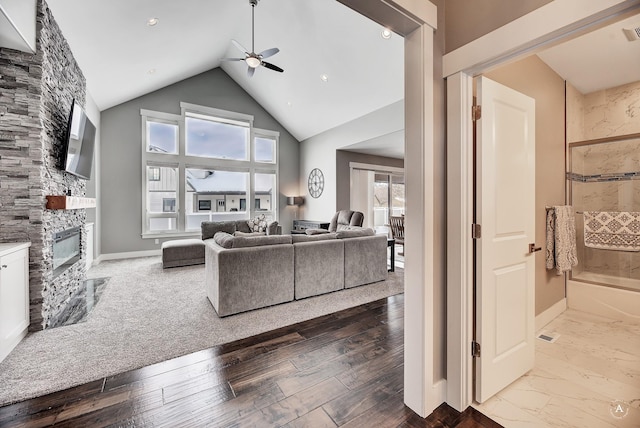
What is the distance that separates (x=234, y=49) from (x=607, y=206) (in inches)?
288

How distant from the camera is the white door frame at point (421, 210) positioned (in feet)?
4.89

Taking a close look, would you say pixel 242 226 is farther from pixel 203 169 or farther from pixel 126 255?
pixel 126 255

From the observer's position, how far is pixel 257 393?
5.58ft

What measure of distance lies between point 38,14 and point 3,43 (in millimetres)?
503

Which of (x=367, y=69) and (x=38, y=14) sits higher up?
(x=367, y=69)

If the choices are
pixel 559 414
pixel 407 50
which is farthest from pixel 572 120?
pixel 559 414

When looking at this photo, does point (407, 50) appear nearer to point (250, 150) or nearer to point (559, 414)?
point (559, 414)

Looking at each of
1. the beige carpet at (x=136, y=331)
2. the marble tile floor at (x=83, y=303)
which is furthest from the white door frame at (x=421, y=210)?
Result: the marble tile floor at (x=83, y=303)

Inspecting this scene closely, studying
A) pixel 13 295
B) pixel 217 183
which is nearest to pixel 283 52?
pixel 217 183

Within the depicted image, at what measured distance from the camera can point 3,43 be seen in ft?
7.77

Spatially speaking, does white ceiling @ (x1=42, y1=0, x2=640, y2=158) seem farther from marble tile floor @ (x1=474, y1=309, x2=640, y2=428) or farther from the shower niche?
marble tile floor @ (x1=474, y1=309, x2=640, y2=428)

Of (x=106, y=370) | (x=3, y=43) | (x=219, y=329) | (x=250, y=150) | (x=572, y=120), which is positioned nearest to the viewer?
(x=106, y=370)

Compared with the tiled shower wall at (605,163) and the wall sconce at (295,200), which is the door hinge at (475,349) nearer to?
the tiled shower wall at (605,163)

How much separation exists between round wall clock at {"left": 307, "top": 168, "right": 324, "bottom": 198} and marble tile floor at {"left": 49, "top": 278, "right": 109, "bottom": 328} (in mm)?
5154
